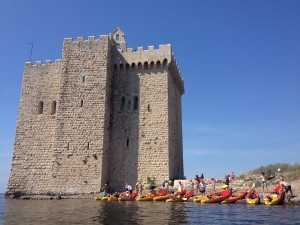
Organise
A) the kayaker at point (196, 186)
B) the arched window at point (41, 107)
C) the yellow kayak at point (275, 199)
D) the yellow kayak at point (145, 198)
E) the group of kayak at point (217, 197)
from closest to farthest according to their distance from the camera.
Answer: the yellow kayak at point (275, 199) → the group of kayak at point (217, 197) → the yellow kayak at point (145, 198) → the kayaker at point (196, 186) → the arched window at point (41, 107)

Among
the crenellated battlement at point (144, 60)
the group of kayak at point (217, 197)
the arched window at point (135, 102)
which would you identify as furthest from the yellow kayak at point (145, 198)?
the crenellated battlement at point (144, 60)

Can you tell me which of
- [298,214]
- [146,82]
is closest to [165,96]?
[146,82]

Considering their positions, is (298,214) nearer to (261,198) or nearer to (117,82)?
(261,198)

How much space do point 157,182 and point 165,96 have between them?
5784mm

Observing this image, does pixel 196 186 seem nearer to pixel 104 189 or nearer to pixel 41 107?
pixel 104 189

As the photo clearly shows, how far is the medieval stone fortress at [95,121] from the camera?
1970 centimetres

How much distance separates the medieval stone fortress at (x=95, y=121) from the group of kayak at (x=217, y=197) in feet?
9.63

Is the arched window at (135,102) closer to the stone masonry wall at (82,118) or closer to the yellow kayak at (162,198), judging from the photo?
→ the stone masonry wall at (82,118)

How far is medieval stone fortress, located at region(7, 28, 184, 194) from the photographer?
19.7 m

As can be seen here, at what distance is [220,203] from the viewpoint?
1436 centimetres

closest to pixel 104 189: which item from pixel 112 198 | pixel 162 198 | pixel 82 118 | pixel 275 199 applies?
pixel 112 198

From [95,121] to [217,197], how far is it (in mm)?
9558

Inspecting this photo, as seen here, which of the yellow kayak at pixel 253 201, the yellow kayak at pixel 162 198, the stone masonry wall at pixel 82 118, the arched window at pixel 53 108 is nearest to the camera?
the yellow kayak at pixel 253 201

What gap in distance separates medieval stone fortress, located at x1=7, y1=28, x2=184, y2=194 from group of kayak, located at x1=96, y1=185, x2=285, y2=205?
2935 millimetres
